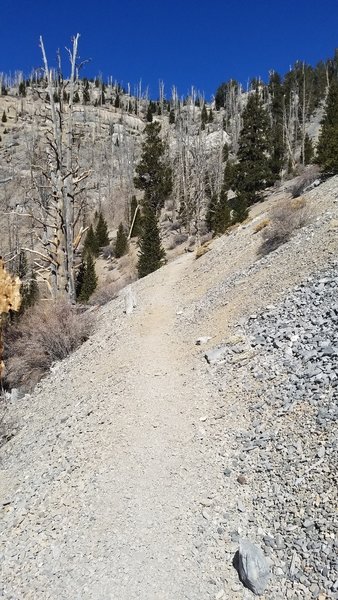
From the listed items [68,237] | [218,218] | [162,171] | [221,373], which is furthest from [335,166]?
[162,171]

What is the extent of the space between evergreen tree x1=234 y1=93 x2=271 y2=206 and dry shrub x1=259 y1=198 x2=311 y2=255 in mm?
20661

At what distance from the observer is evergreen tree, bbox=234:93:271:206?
34875mm

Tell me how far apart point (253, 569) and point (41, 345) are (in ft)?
31.6

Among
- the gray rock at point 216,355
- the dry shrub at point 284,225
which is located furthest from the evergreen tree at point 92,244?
the gray rock at point 216,355

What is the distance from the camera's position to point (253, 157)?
3566 centimetres

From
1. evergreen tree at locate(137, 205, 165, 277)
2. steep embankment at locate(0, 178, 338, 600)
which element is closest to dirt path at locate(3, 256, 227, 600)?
steep embankment at locate(0, 178, 338, 600)

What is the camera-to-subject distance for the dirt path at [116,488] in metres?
4.39

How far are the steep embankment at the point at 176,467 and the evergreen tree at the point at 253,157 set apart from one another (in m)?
26.0

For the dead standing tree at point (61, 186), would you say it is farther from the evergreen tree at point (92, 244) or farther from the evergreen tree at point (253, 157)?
the evergreen tree at point (92, 244)

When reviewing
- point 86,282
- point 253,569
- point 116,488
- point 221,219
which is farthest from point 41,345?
point 221,219

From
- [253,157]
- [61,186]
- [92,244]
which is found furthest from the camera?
[92,244]

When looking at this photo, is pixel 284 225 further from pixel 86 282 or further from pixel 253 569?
pixel 86 282

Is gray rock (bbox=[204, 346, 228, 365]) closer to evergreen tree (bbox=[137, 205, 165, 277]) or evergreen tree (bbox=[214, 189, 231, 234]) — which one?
evergreen tree (bbox=[137, 205, 165, 277])

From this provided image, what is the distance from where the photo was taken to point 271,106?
70375mm
